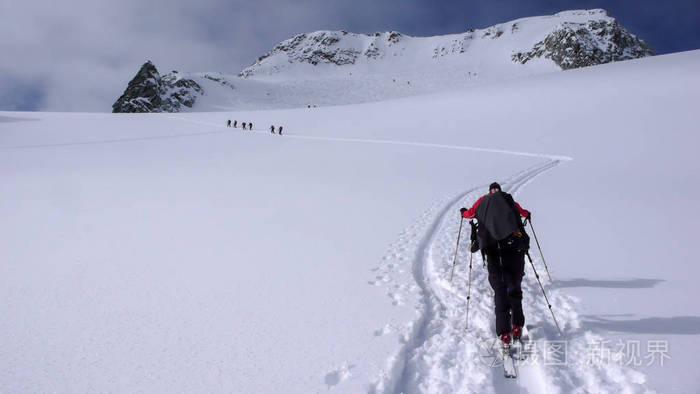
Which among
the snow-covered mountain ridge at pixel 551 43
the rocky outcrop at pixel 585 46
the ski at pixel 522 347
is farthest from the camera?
the snow-covered mountain ridge at pixel 551 43

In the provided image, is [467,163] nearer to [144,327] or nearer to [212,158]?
[212,158]

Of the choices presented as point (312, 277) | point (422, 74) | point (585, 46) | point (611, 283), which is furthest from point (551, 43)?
point (312, 277)

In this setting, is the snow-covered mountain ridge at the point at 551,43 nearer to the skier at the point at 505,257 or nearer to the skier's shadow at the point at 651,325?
the skier's shadow at the point at 651,325

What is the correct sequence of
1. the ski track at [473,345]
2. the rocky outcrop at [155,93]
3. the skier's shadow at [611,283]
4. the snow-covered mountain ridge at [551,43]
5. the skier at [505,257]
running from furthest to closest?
the snow-covered mountain ridge at [551,43], the rocky outcrop at [155,93], the skier's shadow at [611,283], the skier at [505,257], the ski track at [473,345]

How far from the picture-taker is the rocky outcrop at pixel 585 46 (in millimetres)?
143375

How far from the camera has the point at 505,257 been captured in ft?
Answer: 12.8

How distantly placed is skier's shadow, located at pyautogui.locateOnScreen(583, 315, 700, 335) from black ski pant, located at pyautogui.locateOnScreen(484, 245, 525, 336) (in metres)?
1.20

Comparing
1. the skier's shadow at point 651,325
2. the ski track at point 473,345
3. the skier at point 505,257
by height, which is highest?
the skier at point 505,257

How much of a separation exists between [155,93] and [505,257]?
6360 inches

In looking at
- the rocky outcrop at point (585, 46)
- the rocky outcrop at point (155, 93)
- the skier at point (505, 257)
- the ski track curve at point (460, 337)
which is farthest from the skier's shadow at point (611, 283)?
the rocky outcrop at point (585, 46)

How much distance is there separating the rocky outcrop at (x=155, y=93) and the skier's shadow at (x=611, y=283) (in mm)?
147733

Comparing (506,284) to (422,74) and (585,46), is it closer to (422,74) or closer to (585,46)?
(422,74)

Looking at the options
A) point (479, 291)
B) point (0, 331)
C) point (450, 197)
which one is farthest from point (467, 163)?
point (0, 331)

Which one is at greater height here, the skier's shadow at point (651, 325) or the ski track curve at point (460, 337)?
the skier's shadow at point (651, 325)
